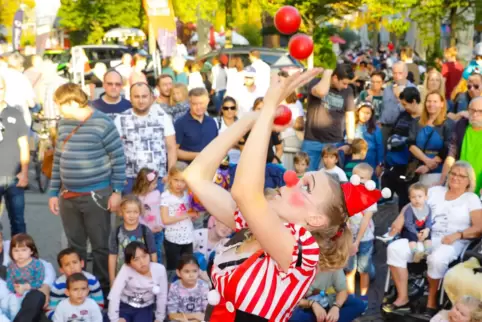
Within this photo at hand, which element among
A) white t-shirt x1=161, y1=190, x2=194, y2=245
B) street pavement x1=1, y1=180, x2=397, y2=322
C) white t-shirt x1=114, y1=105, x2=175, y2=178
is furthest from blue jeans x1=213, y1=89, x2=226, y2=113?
white t-shirt x1=161, y1=190, x2=194, y2=245

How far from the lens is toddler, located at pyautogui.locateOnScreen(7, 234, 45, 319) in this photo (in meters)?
6.01

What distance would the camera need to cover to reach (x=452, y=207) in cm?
654

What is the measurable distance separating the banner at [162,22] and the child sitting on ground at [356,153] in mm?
6338

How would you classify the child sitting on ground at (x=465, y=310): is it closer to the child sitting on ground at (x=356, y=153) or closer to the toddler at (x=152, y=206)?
the toddler at (x=152, y=206)

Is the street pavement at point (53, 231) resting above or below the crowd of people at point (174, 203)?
below

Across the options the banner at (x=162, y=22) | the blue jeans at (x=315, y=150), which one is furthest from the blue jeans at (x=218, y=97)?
the blue jeans at (x=315, y=150)

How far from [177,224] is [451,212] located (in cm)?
232

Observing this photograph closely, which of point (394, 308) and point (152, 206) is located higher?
point (152, 206)

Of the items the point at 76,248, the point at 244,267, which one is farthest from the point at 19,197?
the point at 244,267

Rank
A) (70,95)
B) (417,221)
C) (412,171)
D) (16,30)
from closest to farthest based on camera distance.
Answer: (70,95) → (417,221) → (412,171) → (16,30)

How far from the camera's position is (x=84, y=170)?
6.32m

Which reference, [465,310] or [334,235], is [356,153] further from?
[334,235]

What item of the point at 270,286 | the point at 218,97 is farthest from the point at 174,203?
the point at 218,97

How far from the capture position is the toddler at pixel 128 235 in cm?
641
